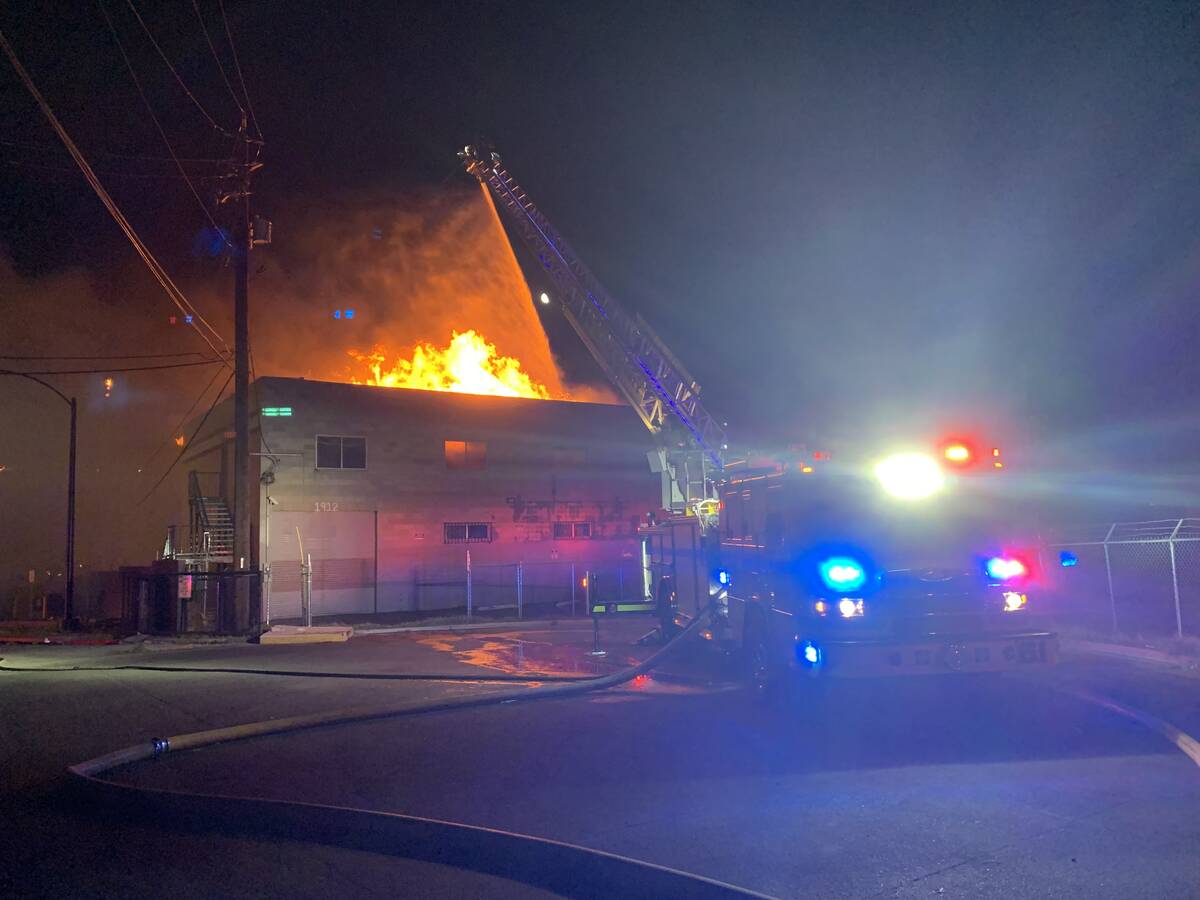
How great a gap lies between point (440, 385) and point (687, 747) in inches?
1145

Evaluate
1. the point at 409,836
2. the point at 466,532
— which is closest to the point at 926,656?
the point at 409,836

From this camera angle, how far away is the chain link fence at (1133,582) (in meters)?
13.9

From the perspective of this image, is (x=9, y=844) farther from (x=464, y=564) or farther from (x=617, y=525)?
(x=617, y=525)

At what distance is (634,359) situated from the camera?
59.2 feet

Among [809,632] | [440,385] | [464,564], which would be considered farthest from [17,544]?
[809,632]

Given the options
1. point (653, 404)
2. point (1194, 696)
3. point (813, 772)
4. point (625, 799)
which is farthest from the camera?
point (653, 404)

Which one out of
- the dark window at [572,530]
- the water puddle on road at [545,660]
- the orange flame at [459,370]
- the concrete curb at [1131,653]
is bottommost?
the water puddle on road at [545,660]

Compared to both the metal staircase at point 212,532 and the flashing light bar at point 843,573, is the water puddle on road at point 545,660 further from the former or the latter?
the metal staircase at point 212,532

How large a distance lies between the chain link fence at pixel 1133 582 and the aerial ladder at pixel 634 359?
6710mm

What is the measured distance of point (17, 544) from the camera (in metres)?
44.3

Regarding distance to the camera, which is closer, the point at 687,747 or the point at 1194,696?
the point at 687,747

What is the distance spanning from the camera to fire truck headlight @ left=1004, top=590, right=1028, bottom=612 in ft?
26.0

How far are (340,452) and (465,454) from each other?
3.84 meters

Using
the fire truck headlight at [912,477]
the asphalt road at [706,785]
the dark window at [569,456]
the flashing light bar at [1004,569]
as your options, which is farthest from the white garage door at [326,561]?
the flashing light bar at [1004,569]
